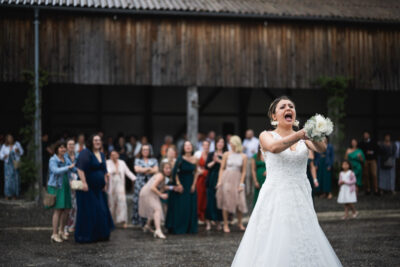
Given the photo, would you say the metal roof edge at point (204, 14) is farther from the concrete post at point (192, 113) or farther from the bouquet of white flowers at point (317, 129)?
the bouquet of white flowers at point (317, 129)

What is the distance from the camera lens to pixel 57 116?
2439 centimetres

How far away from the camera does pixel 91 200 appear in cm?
1076

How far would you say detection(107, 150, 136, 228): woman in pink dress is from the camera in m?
12.9

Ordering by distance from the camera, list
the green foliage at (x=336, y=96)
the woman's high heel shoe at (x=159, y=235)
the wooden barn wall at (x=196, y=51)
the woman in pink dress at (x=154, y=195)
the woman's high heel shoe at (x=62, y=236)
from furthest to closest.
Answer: the green foliage at (x=336, y=96), the wooden barn wall at (x=196, y=51), the woman in pink dress at (x=154, y=195), the woman's high heel shoe at (x=159, y=235), the woman's high heel shoe at (x=62, y=236)

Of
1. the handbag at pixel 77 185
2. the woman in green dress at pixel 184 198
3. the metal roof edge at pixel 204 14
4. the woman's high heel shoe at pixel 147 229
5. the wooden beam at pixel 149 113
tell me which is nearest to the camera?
the handbag at pixel 77 185

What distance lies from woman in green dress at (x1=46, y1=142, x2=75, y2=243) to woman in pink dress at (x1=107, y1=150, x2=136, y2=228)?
184 cm

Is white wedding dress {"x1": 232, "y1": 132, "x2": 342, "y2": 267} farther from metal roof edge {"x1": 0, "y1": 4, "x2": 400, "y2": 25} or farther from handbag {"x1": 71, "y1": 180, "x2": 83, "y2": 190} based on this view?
metal roof edge {"x1": 0, "y1": 4, "x2": 400, "y2": 25}

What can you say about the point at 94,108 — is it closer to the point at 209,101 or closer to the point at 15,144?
the point at 209,101

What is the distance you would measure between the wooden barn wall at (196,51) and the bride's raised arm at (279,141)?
1324 cm

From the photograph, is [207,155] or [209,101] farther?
[209,101]

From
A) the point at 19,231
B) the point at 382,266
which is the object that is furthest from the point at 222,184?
the point at 382,266

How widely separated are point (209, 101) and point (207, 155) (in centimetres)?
1175

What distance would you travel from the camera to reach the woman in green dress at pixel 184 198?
1193cm

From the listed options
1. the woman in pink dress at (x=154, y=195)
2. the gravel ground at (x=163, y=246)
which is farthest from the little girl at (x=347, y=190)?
the woman in pink dress at (x=154, y=195)
